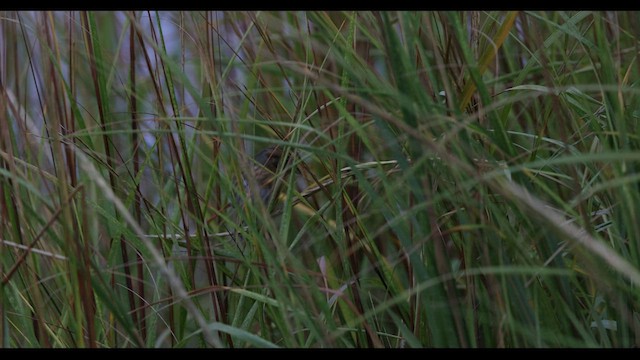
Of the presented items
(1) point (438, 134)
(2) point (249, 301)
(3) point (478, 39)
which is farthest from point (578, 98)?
(2) point (249, 301)

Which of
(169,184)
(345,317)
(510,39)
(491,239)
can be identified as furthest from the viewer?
(510,39)

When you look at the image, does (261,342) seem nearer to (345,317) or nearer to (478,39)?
(345,317)

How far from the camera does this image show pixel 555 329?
3.07 ft

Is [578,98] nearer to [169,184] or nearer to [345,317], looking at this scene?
[345,317]

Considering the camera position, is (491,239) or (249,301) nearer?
(491,239)

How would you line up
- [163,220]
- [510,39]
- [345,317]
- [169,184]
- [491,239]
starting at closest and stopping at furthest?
[491,239]
[345,317]
[163,220]
[169,184]
[510,39]

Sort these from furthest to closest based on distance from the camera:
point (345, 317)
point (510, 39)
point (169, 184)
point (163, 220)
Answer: point (510, 39) → point (169, 184) → point (163, 220) → point (345, 317)

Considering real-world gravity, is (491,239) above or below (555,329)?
above

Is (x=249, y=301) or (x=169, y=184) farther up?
(x=169, y=184)

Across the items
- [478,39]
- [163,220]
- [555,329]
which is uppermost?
[478,39]

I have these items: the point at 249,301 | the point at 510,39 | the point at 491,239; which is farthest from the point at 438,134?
the point at 510,39

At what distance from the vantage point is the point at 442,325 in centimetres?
92
